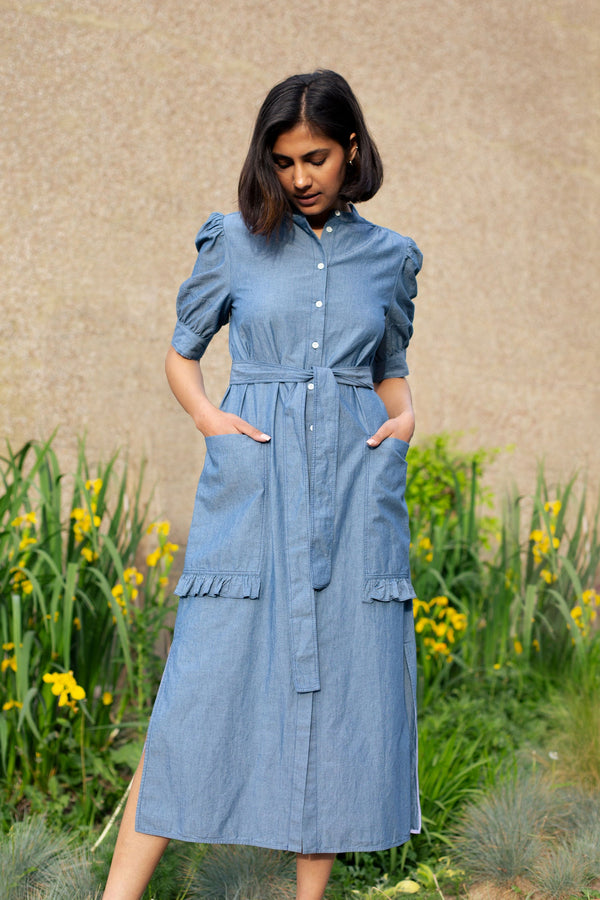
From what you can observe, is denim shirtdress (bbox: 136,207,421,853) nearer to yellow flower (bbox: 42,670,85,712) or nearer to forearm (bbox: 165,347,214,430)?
forearm (bbox: 165,347,214,430)

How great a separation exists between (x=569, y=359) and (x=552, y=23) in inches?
66.6

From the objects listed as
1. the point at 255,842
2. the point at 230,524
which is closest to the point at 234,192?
the point at 230,524

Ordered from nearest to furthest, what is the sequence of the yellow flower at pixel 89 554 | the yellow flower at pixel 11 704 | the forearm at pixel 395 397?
the forearm at pixel 395 397 → the yellow flower at pixel 11 704 → the yellow flower at pixel 89 554

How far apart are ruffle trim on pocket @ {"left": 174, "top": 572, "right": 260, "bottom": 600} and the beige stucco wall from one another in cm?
188

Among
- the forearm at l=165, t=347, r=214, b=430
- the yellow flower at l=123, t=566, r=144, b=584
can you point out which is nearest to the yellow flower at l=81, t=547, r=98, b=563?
the yellow flower at l=123, t=566, r=144, b=584

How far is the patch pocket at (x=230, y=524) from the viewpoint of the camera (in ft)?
A: 5.57

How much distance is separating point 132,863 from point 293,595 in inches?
23.7

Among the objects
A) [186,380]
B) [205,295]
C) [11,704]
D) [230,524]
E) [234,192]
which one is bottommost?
[11,704]

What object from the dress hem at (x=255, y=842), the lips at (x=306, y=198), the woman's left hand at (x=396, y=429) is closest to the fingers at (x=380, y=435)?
the woman's left hand at (x=396, y=429)

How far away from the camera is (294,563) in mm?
1685

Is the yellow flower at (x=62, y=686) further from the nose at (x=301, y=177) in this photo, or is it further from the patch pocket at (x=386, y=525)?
the nose at (x=301, y=177)

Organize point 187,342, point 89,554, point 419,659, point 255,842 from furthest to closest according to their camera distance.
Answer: point 419,659
point 89,554
point 187,342
point 255,842

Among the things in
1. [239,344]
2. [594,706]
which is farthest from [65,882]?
[594,706]

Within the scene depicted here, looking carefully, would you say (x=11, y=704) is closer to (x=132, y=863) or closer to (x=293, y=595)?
(x=132, y=863)
